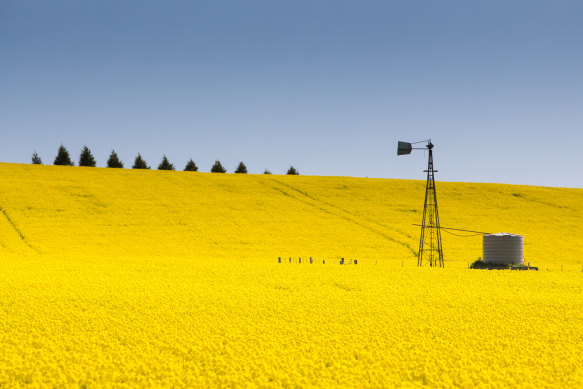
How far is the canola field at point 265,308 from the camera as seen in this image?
928 centimetres

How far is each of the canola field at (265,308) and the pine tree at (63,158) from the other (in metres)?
40.1

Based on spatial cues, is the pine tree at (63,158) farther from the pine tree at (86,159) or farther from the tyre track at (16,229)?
the tyre track at (16,229)

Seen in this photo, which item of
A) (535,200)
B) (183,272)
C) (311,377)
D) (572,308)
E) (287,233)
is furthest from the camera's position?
(535,200)

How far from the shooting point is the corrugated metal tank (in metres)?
32.5

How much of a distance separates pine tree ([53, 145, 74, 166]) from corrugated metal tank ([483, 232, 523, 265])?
74483 millimetres

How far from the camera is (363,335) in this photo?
12.0 m

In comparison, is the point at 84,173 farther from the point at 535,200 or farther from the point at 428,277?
the point at 535,200

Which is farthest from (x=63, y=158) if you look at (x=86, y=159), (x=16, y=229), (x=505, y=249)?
(x=505, y=249)

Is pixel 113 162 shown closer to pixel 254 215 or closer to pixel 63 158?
pixel 63 158

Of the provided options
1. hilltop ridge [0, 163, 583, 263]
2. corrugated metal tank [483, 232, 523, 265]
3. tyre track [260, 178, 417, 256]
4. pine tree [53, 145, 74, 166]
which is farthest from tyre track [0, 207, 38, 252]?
pine tree [53, 145, 74, 166]

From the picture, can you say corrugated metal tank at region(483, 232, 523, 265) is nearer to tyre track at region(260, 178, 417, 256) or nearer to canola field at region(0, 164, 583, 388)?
canola field at region(0, 164, 583, 388)

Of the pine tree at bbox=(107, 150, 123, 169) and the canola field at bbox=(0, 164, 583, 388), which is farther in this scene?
the pine tree at bbox=(107, 150, 123, 169)

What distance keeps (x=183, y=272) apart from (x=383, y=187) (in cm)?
4659

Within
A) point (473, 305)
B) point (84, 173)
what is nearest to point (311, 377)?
point (473, 305)
